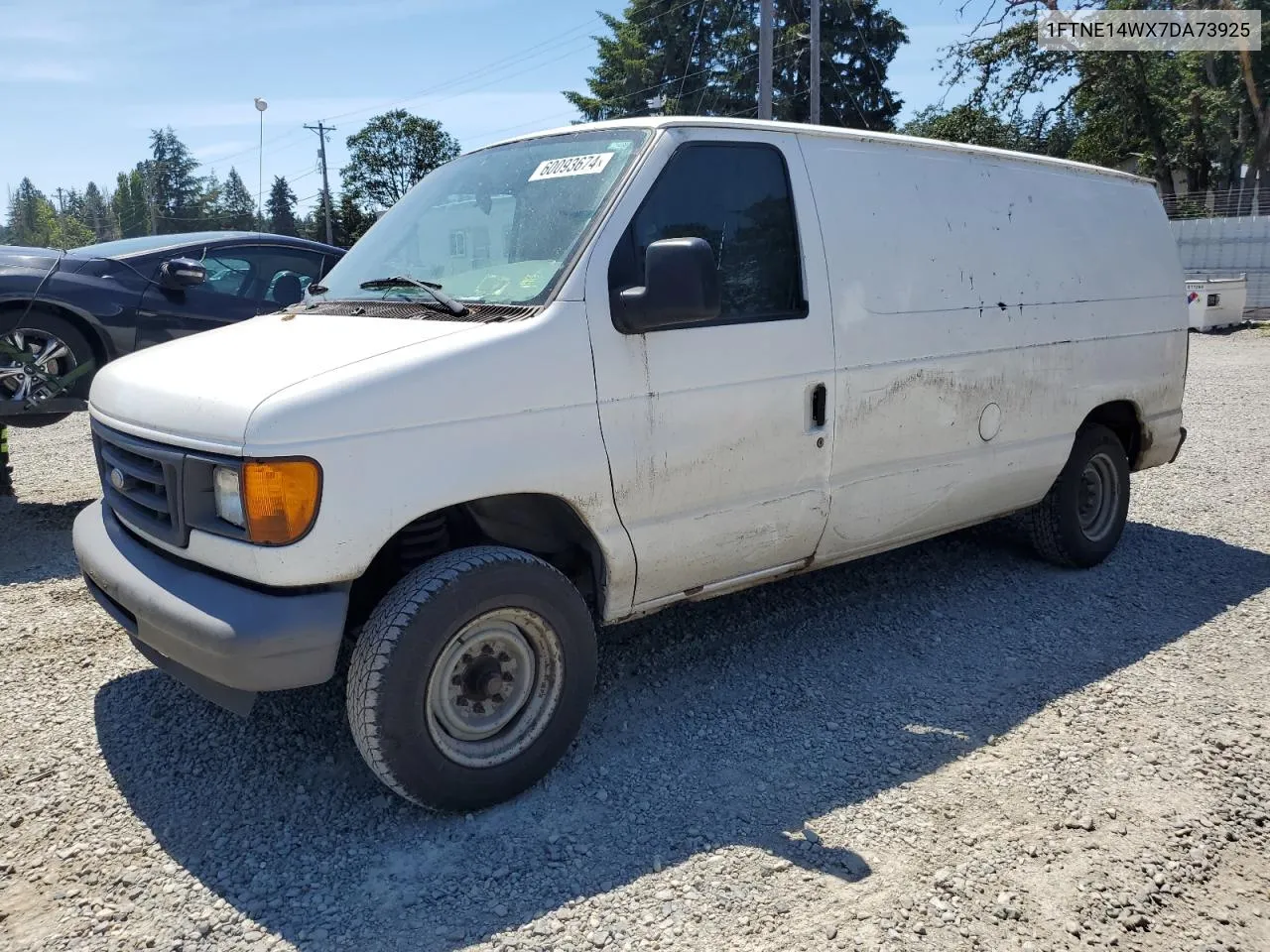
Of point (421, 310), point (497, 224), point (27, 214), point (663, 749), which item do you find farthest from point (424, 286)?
point (27, 214)

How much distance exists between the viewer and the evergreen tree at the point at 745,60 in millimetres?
43312

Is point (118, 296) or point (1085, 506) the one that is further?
point (118, 296)

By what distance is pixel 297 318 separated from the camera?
12.5ft

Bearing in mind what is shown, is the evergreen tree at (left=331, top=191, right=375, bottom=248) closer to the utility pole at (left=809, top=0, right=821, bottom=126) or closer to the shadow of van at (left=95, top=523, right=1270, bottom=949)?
the utility pole at (left=809, top=0, right=821, bottom=126)

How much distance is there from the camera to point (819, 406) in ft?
13.1

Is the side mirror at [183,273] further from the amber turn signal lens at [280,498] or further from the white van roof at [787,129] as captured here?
the amber turn signal lens at [280,498]

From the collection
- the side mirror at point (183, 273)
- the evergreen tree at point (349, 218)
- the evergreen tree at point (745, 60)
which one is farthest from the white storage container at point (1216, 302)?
the evergreen tree at point (349, 218)

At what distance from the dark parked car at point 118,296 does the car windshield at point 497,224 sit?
286 centimetres

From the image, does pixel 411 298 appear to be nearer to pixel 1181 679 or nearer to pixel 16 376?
pixel 1181 679

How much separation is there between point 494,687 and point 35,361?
16.2ft

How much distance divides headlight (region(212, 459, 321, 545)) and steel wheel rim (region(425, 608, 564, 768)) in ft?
2.00

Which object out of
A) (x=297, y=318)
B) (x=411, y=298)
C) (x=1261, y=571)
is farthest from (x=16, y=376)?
(x=1261, y=571)

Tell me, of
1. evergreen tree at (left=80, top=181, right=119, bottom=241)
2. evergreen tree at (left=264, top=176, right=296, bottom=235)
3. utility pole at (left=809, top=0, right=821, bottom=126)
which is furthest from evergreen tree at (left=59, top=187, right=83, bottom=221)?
utility pole at (left=809, top=0, right=821, bottom=126)

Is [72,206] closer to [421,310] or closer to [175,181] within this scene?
[175,181]
